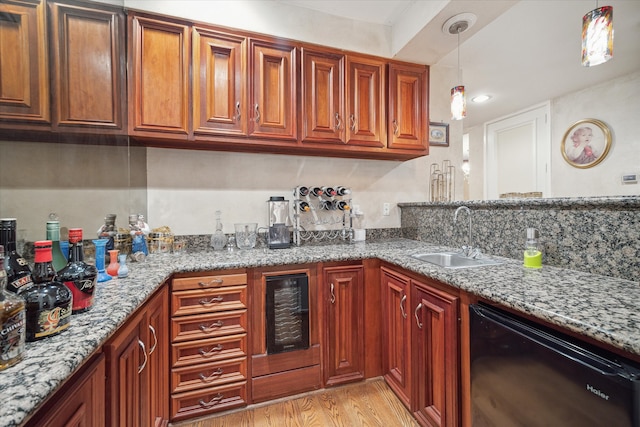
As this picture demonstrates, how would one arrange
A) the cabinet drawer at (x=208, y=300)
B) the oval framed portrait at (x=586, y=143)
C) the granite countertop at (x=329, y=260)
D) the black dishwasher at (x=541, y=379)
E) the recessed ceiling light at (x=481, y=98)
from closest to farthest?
the granite countertop at (x=329, y=260) → the black dishwasher at (x=541, y=379) → the cabinet drawer at (x=208, y=300) → the oval framed portrait at (x=586, y=143) → the recessed ceiling light at (x=481, y=98)

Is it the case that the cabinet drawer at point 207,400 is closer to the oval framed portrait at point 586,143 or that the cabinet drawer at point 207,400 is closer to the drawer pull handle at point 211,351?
the drawer pull handle at point 211,351

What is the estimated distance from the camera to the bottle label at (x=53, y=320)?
28.0 inches

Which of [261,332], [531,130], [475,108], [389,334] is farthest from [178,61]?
[531,130]

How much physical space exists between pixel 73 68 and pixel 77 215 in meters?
0.80

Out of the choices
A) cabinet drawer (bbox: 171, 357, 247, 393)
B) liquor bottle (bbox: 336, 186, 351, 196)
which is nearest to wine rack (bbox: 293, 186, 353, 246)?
liquor bottle (bbox: 336, 186, 351, 196)

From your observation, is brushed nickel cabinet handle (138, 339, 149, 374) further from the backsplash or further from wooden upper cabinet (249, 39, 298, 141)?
the backsplash

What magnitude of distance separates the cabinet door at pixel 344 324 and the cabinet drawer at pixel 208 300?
20.6 inches

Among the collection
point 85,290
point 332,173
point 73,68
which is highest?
point 73,68

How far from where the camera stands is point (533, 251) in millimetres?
1396

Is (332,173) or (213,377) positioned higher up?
(332,173)

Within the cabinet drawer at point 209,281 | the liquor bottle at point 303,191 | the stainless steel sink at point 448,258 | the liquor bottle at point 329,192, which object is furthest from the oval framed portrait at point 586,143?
the cabinet drawer at point 209,281

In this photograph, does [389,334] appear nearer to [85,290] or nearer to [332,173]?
[332,173]

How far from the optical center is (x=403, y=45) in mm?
2137

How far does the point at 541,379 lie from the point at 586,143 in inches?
160
